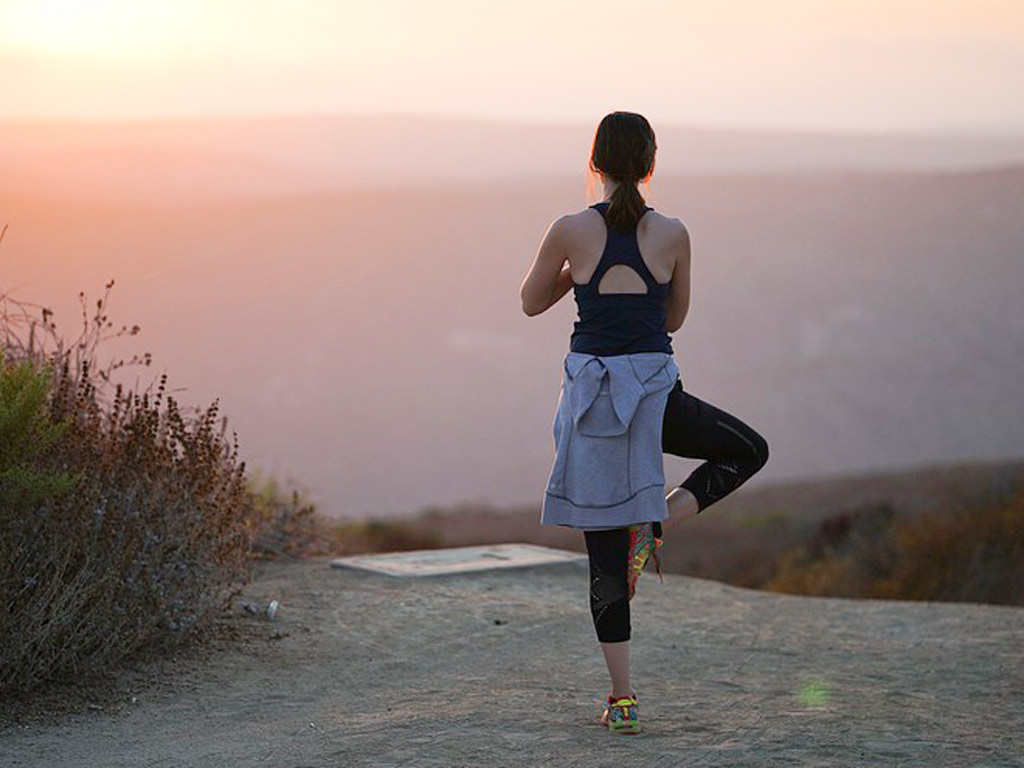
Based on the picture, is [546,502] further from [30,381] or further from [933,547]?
[933,547]

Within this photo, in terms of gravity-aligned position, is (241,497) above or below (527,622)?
above

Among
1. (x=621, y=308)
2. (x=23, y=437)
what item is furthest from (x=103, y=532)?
(x=621, y=308)

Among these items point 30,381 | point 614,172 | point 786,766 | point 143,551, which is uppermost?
point 614,172

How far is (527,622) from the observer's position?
8336 millimetres

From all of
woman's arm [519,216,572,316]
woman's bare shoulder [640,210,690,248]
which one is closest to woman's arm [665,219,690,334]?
woman's bare shoulder [640,210,690,248]

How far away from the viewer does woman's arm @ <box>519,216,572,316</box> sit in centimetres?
540

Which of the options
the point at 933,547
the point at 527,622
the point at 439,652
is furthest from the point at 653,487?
the point at 933,547

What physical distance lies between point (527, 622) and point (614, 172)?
3.59 m

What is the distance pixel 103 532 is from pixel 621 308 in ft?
9.44

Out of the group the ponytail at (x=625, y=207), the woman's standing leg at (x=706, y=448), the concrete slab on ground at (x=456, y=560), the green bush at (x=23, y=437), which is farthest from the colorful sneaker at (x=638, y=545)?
the concrete slab on ground at (x=456, y=560)

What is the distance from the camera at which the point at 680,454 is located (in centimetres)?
563

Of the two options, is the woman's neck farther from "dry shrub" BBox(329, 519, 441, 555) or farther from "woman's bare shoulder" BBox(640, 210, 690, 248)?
"dry shrub" BBox(329, 519, 441, 555)

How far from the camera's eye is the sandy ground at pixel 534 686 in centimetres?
550

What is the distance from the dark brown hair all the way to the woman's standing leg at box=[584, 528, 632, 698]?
1.13 metres
